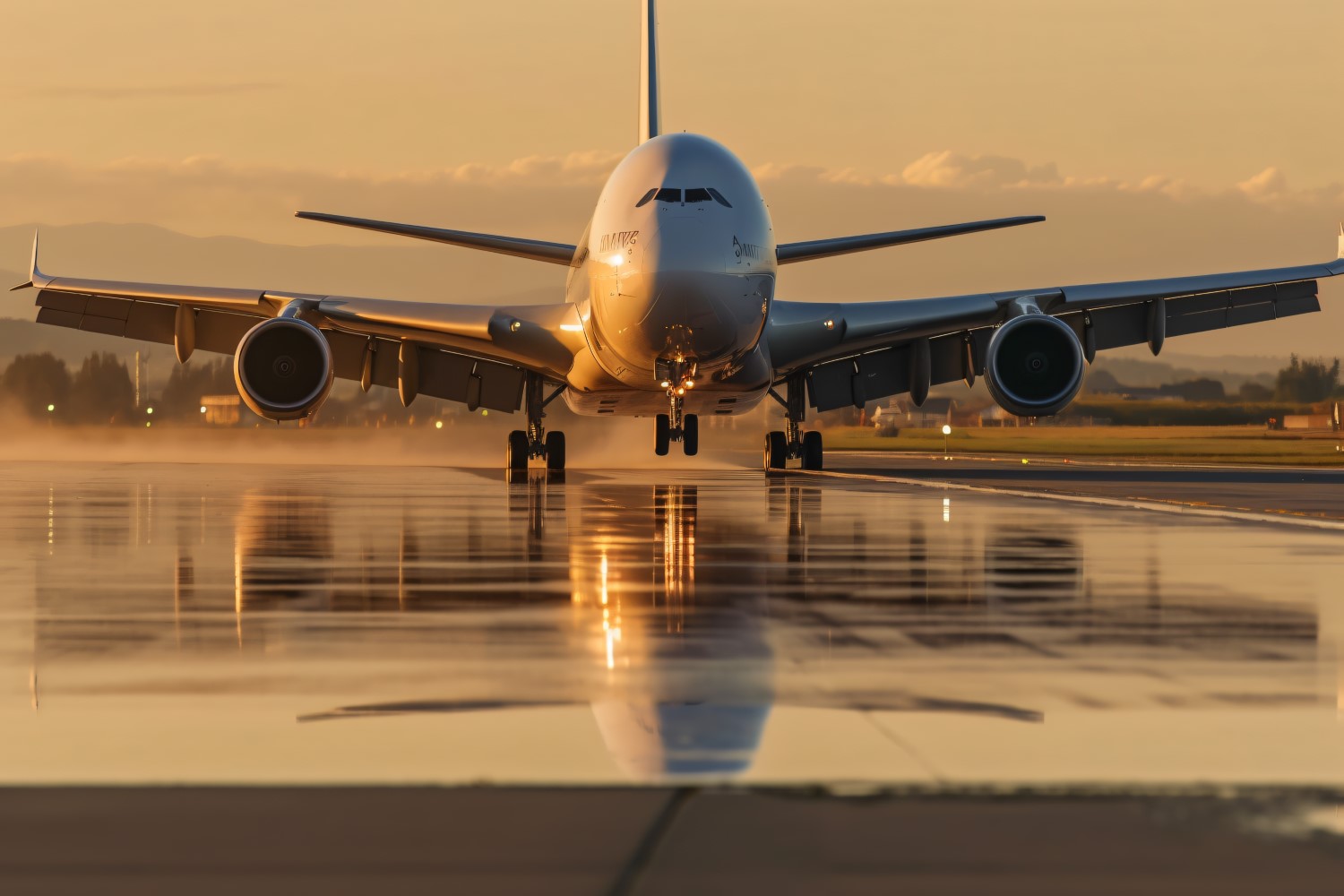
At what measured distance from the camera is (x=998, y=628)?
8523 millimetres

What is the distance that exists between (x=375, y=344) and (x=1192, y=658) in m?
24.3

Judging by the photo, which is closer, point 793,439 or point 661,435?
point 661,435

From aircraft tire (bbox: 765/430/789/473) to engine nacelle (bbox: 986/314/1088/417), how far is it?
809 cm

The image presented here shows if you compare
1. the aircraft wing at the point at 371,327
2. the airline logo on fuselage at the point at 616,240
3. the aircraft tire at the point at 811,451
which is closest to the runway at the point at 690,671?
the airline logo on fuselage at the point at 616,240

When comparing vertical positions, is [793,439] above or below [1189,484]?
above

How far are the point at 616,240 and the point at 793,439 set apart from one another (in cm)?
1039

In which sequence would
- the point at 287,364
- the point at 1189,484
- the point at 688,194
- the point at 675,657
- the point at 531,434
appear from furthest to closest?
the point at 531,434 < the point at 1189,484 < the point at 287,364 < the point at 688,194 < the point at 675,657

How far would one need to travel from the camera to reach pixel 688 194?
23.2m

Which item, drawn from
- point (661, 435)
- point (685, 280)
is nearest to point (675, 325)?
point (685, 280)

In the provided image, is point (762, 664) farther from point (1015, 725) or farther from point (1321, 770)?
point (1321, 770)

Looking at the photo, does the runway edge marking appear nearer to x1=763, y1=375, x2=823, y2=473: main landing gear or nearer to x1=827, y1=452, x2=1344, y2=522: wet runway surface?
x1=827, y1=452, x2=1344, y2=522: wet runway surface

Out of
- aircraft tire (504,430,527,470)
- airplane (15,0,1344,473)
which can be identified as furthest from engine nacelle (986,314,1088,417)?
aircraft tire (504,430,527,470)

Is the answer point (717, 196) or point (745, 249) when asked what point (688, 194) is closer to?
point (717, 196)

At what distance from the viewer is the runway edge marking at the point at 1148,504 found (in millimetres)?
16812
